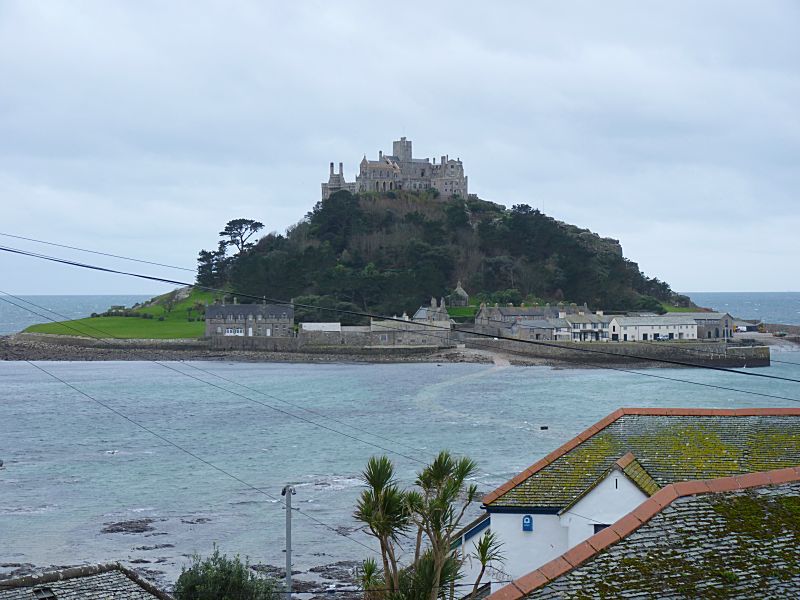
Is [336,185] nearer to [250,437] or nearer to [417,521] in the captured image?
[250,437]

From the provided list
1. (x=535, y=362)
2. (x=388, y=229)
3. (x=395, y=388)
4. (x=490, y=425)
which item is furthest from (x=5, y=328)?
(x=490, y=425)

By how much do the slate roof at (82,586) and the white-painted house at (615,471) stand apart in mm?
3609

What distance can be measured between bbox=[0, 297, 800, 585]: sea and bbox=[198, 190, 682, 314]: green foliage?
19.3m

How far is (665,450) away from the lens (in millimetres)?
10703

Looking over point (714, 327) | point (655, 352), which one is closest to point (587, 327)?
point (655, 352)

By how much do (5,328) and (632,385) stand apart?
80439mm

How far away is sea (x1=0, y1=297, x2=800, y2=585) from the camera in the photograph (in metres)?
22.1

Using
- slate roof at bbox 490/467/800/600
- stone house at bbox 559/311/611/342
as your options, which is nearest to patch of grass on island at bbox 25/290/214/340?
stone house at bbox 559/311/611/342

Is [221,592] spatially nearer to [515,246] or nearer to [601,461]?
[601,461]

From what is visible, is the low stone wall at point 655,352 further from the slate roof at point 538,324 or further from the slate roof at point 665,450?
the slate roof at point 665,450

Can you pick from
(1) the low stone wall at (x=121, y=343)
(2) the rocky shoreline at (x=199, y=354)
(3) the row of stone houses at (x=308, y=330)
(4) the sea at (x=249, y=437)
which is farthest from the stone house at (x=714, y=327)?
(1) the low stone wall at (x=121, y=343)

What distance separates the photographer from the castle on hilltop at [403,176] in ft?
350

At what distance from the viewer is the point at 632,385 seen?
57.8 m

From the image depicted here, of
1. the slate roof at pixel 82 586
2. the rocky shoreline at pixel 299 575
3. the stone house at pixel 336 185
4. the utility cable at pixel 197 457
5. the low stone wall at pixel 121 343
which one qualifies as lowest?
the rocky shoreline at pixel 299 575
